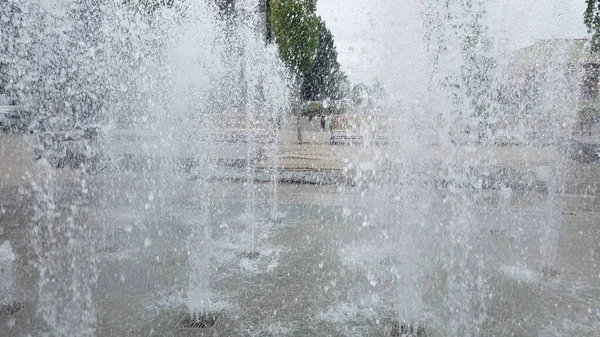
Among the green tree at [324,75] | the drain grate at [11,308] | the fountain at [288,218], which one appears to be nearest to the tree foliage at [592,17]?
the fountain at [288,218]

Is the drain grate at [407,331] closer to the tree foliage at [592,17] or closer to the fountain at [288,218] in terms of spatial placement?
the fountain at [288,218]

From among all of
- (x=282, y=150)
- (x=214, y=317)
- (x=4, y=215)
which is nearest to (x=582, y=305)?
(x=214, y=317)

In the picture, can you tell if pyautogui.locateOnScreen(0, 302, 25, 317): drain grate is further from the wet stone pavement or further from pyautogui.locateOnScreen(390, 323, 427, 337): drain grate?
pyautogui.locateOnScreen(390, 323, 427, 337): drain grate

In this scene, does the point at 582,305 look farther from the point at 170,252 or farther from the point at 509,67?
the point at 509,67

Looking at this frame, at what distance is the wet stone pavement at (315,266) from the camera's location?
3711mm

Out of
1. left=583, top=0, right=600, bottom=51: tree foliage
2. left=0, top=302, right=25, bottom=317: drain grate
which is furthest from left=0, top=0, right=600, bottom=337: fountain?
left=583, top=0, right=600, bottom=51: tree foliage

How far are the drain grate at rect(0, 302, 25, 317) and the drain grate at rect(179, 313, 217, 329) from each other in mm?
1288

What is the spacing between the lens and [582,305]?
3992 millimetres

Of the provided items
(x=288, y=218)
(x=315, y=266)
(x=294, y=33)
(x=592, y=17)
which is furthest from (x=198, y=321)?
(x=294, y=33)

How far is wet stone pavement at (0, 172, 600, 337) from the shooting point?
3.71 m

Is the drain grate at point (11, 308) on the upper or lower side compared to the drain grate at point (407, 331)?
upper

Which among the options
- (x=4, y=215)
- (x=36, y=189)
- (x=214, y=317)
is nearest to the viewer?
(x=214, y=317)

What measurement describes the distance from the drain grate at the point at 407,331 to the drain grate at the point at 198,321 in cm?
130

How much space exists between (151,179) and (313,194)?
132 inches
